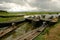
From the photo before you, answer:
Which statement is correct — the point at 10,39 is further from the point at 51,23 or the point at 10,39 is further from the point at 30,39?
the point at 51,23

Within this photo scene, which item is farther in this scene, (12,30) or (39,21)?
(39,21)

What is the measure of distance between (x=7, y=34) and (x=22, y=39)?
187 inches

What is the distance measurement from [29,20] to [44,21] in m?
3.01

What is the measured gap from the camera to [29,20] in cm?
2592

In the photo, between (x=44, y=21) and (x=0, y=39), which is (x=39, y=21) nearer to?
(x=44, y=21)

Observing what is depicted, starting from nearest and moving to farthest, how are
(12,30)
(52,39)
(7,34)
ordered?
(52,39), (7,34), (12,30)

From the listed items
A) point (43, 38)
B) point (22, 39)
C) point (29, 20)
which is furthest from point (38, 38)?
point (29, 20)

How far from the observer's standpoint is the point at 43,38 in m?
15.3

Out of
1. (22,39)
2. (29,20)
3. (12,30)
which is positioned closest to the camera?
(22,39)

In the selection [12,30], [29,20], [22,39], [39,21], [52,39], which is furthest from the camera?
[29,20]

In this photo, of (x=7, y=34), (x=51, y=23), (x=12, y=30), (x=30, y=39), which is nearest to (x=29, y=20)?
(x=51, y=23)

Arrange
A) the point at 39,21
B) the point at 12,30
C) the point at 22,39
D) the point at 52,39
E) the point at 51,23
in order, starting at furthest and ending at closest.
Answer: the point at 39,21
the point at 51,23
the point at 12,30
the point at 52,39
the point at 22,39

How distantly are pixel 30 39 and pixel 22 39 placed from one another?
0.78 m

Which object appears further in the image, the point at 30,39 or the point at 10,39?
the point at 10,39
